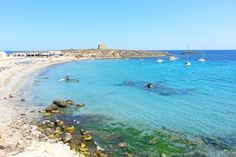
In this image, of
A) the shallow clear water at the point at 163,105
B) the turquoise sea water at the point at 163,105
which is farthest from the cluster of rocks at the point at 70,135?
the shallow clear water at the point at 163,105

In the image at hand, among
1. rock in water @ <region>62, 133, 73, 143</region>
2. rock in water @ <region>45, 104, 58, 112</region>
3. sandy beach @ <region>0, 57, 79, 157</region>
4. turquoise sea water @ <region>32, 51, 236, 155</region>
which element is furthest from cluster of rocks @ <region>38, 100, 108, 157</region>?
turquoise sea water @ <region>32, 51, 236, 155</region>

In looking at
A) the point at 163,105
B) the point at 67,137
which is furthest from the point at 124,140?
the point at 163,105

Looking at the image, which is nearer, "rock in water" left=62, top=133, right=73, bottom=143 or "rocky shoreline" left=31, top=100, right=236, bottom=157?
"rocky shoreline" left=31, top=100, right=236, bottom=157

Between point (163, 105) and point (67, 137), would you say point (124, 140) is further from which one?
point (163, 105)

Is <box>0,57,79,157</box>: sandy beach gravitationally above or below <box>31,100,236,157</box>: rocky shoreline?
above

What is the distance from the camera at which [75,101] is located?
4162 cm

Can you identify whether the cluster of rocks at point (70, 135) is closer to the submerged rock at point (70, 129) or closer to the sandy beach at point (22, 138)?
the submerged rock at point (70, 129)

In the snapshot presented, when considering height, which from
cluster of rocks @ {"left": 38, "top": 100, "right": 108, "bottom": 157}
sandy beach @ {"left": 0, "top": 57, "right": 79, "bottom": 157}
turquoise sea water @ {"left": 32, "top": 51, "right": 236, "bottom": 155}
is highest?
sandy beach @ {"left": 0, "top": 57, "right": 79, "bottom": 157}

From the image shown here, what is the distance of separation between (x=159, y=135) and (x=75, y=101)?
18171mm

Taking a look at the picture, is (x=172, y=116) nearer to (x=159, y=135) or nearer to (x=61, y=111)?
(x=159, y=135)

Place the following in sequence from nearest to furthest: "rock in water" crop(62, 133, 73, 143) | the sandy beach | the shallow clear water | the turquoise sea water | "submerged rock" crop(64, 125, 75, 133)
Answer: the sandy beach → "rock in water" crop(62, 133, 73, 143) → "submerged rock" crop(64, 125, 75, 133) → the turquoise sea water → the shallow clear water

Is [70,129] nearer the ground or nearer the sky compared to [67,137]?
nearer the ground

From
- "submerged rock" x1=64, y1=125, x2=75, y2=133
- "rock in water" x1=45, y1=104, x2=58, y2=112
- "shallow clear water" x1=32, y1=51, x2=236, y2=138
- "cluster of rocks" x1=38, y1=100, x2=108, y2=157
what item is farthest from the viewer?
"rock in water" x1=45, y1=104, x2=58, y2=112

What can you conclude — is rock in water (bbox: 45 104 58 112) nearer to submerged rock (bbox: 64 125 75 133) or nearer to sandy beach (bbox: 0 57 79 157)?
sandy beach (bbox: 0 57 79 157)
